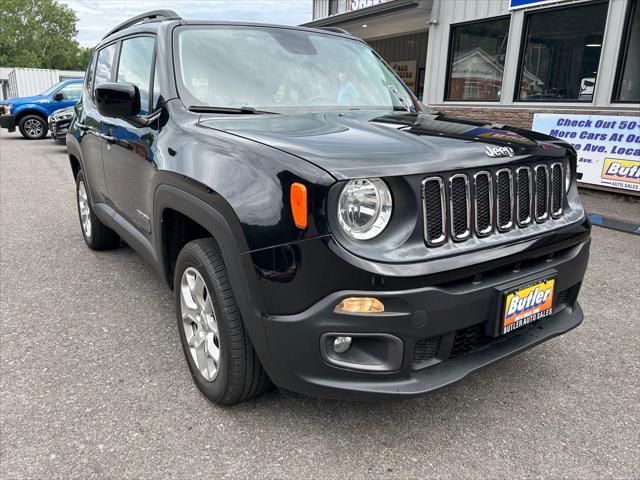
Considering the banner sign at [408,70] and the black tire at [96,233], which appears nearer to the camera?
the black tire at [96,233]

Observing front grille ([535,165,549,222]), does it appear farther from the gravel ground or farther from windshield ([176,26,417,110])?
windshield ([176,26,417,110])

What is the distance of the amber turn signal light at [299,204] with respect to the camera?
1.75 m

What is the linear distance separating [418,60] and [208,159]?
15.0 metres

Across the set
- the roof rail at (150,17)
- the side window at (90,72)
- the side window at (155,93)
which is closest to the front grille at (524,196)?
the side window at (155,93)

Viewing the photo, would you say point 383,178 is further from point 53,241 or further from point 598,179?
point 598,179

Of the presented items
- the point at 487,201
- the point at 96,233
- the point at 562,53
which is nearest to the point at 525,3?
the point at 562,53

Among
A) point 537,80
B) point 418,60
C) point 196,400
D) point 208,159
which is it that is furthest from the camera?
point 418,60

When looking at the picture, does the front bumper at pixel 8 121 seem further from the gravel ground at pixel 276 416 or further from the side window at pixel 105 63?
the gravel ground at pixel 276 416

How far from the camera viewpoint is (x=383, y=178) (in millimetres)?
1794

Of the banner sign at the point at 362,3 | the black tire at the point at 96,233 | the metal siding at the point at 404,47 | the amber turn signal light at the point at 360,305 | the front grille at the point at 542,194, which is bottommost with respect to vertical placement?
the black tire at the point at 96,233

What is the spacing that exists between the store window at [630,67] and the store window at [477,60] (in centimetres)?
223

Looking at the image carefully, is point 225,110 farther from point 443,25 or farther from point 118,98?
point 443,25

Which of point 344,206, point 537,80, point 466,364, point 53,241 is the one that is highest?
point 537,80

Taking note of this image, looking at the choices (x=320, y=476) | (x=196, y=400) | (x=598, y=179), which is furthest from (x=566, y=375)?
(x=598, y=179)
